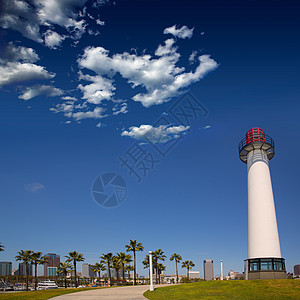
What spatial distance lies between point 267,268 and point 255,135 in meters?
17.4

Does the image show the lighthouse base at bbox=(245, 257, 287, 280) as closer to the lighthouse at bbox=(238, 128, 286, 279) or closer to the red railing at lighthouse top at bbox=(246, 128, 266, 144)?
the lighthouse at bbox=(238, 128, 286, 279)

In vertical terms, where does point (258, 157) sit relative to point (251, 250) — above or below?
above

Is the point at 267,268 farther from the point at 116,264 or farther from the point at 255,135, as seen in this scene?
the point at 116,264

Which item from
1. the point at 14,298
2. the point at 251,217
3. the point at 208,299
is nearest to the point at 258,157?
the point at 251,217

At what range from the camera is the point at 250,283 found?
26969mm

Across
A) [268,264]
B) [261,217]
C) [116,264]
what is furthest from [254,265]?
[116,264]

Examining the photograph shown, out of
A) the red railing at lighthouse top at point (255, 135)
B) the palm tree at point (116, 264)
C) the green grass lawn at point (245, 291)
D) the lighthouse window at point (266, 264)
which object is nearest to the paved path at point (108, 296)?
the green grass lawn at point (245, 291)

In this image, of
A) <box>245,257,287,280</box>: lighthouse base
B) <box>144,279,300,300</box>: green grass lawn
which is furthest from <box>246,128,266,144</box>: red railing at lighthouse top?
<box>144,279,300,300</box>: green grass lawn

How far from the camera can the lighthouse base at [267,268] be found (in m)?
33.0

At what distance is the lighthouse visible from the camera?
33531 mm

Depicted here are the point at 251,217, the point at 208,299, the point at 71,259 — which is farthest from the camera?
the point at 71,259

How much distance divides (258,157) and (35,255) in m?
56.8

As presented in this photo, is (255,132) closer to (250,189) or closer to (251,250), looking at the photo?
(250,189)

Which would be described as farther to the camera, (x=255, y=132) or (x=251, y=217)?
(x=255, y=132)
